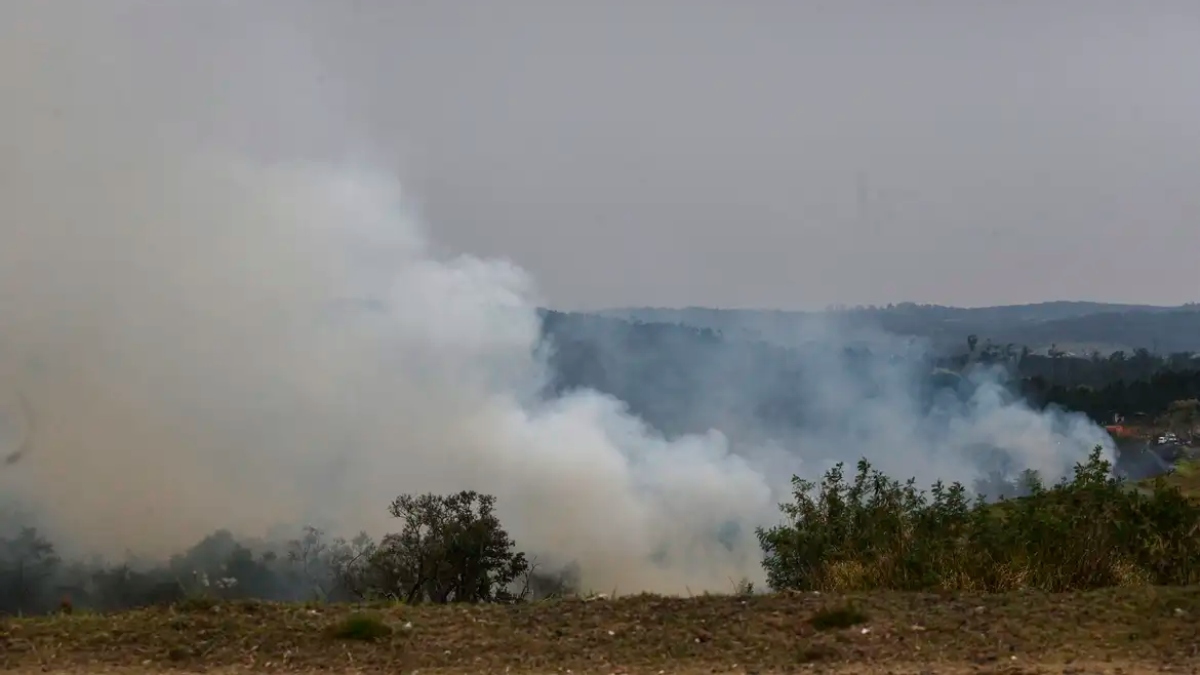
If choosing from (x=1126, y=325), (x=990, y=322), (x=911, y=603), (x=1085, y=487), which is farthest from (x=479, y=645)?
(x=1126, y=325)

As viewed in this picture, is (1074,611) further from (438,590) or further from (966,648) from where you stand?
(438,590)

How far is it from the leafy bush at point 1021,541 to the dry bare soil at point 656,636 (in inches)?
32.9

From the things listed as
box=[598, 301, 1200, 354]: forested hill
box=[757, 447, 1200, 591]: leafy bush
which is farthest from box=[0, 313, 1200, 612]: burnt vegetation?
box=[598, 301, 1200, 354]: forested hill

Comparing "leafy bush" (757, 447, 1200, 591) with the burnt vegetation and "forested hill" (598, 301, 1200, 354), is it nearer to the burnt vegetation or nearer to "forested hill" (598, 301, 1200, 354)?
the burnt vegetation

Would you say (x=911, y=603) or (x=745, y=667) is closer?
(x=745, y=667)

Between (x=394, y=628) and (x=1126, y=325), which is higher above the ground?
(x=1126, y=325)

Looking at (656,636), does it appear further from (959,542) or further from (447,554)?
(447,554)

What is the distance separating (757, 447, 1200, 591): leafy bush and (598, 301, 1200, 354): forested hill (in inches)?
2214

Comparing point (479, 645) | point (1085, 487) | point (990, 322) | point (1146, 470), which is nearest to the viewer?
point (479, 645)

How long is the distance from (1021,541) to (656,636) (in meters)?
4.13

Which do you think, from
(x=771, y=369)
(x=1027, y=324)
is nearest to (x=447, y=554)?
(x=771, y=369)

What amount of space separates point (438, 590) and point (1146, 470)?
4174 cm

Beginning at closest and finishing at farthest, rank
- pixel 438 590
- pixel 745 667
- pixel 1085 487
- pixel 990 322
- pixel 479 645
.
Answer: pixel 745 667 < pixel 479 645 < pixel 1085 487 < pixel 438 590 < pixel 990 322

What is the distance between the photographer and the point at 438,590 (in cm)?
1717
